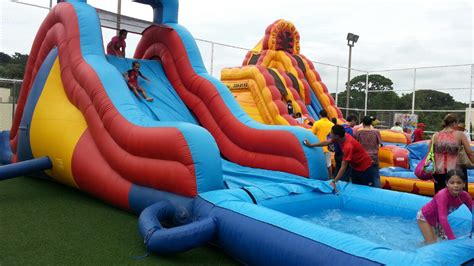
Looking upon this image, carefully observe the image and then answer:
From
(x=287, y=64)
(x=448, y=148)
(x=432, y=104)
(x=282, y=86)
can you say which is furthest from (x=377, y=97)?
(x=448, y=148)

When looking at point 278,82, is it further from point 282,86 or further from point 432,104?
point 432,104

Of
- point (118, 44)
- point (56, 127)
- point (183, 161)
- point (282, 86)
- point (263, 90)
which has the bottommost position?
point (183, 161)

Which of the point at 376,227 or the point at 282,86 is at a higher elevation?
the point at 282,86

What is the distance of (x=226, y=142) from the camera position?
531 cm

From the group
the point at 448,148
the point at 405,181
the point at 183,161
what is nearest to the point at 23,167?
the point at 183,161

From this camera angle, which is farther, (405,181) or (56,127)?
(405,181)

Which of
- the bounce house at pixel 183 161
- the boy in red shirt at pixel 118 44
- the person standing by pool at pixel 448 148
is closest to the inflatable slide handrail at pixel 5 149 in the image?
the bounce house at pixel 183 161

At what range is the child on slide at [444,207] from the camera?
253 cm

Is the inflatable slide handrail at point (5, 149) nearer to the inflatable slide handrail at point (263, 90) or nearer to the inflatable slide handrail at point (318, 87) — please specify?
the inflatable slide handrail at point (263, 90)

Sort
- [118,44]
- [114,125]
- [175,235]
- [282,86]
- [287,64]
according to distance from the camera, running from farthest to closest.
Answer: [287,64]
[282,86]
[118,44]
[114,125]
[175,235]

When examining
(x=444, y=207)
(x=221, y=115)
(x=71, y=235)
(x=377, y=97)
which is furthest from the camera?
(x=377, y=97)

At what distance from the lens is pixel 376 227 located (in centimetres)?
347

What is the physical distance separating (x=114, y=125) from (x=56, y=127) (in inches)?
45.0

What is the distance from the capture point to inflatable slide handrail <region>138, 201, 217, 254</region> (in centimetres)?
276
